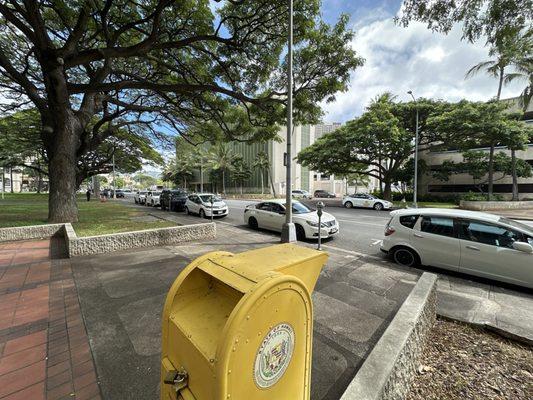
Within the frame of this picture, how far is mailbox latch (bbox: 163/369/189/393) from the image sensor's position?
1443 mm

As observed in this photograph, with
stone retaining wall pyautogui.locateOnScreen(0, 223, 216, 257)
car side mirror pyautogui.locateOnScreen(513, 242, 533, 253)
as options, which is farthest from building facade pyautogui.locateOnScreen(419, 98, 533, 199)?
stone retaining wall pyautogui.locateOnScreen(0, 223, 216, 257)

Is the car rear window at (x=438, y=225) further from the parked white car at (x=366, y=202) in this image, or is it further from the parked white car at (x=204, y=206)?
the parked white car at (x=366, y=202)

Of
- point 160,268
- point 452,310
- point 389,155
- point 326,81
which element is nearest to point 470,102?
point 389,155

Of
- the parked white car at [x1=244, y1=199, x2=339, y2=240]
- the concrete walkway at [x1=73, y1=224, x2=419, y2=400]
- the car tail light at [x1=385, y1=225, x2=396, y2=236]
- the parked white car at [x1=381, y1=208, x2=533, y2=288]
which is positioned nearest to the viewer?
the concrete walkway at [x1=73, y1=224, x2=419, y2=400]

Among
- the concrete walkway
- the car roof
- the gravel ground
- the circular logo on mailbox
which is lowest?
the gravel ground

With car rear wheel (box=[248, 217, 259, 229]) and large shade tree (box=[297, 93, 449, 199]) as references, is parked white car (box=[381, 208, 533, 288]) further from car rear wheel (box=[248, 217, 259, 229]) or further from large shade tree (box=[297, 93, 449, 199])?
large shade tree (box=[297, 93, 449, 199])

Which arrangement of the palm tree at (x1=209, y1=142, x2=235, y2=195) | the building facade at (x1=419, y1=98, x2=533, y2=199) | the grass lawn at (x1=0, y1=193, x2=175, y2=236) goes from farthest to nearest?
the palm tree at (x1=209, y1=142, x2=235, y2=195) → the building facade at (x1=419, y1=98, x2=533, y2=199) → the grass lawn at (x1=0, y1=193, x2=175, y2=236)

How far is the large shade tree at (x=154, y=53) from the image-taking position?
8.09 meters

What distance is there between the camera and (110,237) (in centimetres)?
662

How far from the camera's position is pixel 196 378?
4.59 ft

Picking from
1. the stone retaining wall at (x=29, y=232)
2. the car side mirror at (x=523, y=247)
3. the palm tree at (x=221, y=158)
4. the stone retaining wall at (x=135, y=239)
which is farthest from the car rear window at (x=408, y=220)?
the palm tree at (x=221, y=158)

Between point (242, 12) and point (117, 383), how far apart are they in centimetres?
1015

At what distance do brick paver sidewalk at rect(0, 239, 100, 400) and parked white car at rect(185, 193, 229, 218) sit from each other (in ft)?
32.5

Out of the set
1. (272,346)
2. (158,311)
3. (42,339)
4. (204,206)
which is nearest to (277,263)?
(272,346)
